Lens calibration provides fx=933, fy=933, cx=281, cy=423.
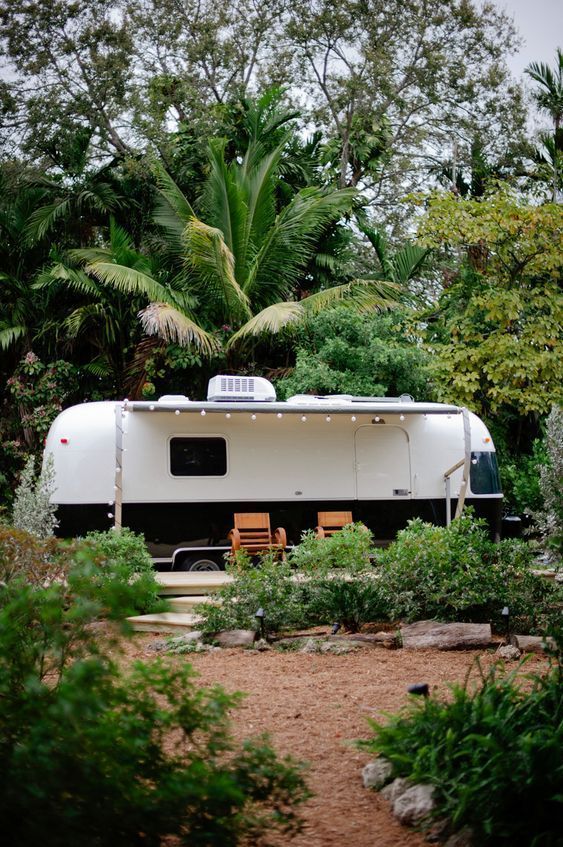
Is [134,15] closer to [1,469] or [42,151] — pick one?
[42,151]

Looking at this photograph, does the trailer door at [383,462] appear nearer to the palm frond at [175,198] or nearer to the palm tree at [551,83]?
the palm frond at [175,198]

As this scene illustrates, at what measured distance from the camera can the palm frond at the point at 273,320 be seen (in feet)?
52.3

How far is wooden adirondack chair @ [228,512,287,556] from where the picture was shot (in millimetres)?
12352

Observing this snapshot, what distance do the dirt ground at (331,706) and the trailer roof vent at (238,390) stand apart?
4.77 meters

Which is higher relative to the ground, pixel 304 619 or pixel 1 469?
pixel 1 469

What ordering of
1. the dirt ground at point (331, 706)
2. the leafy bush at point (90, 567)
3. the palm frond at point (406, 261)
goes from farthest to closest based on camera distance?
the palm frond at point (406, 261) < the dirt ground at point (331, 706) < the leafy bush at point (90, 567)

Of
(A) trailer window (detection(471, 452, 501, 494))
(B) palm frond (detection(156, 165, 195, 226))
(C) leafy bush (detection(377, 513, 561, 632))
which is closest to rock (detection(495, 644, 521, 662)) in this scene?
(C) leafy bush (detection(377, 513, 561, 632))

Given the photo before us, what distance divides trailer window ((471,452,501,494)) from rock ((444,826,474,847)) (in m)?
10.2

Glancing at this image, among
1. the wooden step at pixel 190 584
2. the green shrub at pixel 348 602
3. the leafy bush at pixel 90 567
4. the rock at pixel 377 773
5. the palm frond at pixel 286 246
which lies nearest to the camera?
the leafy bush at pixel 90 567

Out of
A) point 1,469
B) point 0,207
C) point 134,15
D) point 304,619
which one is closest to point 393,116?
point 134,15

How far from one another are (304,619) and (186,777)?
544 centimetres

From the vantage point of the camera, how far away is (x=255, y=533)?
12523 millimetres

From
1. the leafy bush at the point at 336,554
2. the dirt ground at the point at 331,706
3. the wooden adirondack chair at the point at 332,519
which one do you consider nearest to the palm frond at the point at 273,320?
the wooden adirondack chair at the point at 332,519

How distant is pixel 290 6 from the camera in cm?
2180
